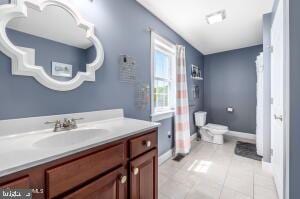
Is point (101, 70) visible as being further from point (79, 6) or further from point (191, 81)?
point (191, 81)

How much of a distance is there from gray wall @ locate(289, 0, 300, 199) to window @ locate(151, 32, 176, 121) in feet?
4.97

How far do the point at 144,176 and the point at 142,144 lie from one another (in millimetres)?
264

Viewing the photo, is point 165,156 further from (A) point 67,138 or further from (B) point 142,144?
(A) point 67,138

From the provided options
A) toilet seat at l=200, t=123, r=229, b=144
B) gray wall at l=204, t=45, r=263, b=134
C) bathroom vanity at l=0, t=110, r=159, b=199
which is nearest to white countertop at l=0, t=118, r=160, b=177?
bathroom vanity at l=0, t=110, r=159, b=199

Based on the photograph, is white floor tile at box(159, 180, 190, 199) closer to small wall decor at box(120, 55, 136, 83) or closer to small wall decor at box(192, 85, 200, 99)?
small wall decor at box(120, 55, 136, 83)

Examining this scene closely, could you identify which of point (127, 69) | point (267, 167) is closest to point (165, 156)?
point (267, 167)

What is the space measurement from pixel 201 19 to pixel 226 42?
4.47 feet

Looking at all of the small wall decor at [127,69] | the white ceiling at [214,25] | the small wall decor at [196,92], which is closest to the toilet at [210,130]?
the small wall decor at [196,92]

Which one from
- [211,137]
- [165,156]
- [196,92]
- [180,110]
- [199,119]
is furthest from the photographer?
[196,92]

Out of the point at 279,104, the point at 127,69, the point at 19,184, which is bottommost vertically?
the point at 19,184

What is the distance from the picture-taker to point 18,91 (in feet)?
3.21

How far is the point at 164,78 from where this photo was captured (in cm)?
266

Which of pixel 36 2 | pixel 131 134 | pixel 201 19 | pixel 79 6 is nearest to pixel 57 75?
pixel 36 2

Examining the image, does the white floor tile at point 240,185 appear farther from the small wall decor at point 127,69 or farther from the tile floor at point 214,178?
the small wall decor at point 127,69
